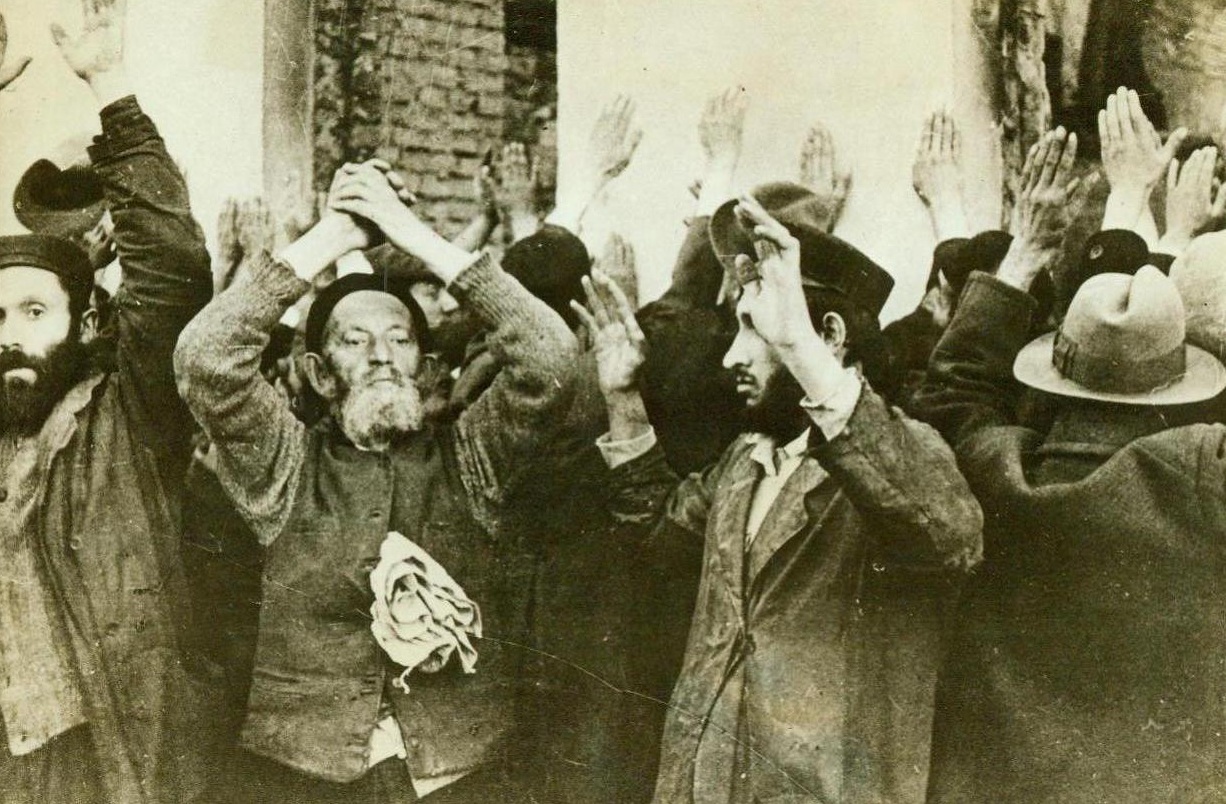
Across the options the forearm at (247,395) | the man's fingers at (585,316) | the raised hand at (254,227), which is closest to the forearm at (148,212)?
A: the raised hand at (254,227)

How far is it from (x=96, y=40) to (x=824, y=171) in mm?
2294

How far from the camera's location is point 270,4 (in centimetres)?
528

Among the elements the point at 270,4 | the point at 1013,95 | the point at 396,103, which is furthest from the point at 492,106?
the point at 1013,95

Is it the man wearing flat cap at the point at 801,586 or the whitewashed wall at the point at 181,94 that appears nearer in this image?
the man wearing flat cap at the point at 801,586

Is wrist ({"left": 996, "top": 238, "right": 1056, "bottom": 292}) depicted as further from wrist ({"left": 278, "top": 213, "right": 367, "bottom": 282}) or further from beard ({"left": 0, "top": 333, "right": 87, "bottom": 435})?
beard ({"left": 0, "top": 333, "right": 87, "bottom": 435})

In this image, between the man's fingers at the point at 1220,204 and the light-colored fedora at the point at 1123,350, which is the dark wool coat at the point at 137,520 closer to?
the light-colored fedora at the point at 1123,350

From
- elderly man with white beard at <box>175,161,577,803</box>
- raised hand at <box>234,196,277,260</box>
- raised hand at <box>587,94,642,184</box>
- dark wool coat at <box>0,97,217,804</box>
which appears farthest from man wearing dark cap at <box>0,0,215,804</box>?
raised hand at <box>587,94,642,184</box>

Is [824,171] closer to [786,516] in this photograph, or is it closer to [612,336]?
[612,336]

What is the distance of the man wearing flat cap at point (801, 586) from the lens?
4660 millimetres

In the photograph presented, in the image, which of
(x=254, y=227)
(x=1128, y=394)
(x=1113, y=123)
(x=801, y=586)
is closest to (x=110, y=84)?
(x=254, y=227)

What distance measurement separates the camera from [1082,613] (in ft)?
15.8

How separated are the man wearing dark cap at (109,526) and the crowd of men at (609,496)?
1 cm

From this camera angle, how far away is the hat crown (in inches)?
189

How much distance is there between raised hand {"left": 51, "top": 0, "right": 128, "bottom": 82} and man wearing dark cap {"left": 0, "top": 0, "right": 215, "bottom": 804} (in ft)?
0.56
